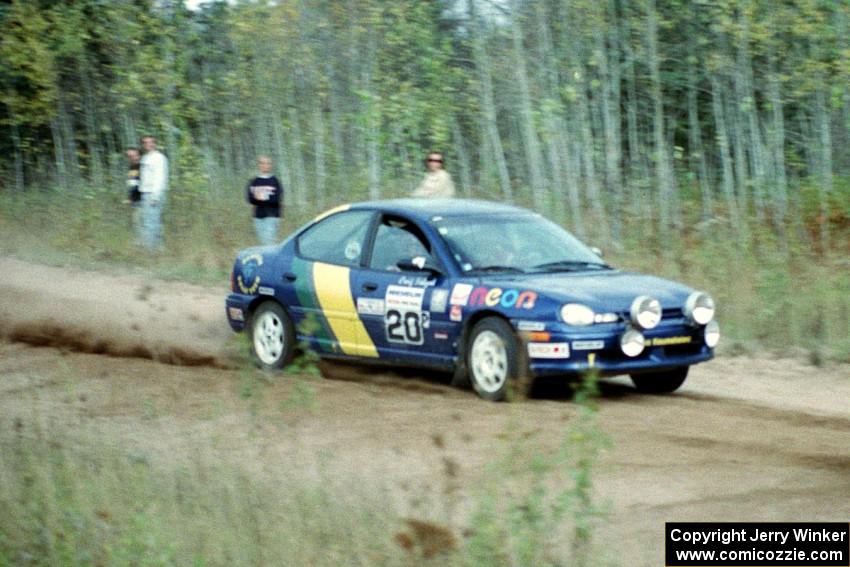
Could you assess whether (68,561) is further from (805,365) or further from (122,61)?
(122,61)

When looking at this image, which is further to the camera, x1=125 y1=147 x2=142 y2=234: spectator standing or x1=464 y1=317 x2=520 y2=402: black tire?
x1=125 y1=147 x2=142 y2=234: spectator standing

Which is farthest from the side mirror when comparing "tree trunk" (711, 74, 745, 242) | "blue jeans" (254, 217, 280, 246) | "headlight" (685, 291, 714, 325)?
"tree trunk" (711, 74, 745, 242)

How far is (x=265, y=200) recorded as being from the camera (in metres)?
20.3

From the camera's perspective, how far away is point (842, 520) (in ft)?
23.6

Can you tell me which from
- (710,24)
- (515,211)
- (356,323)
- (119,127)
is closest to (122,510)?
(356,323)

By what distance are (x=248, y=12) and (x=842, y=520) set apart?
20.5 metres

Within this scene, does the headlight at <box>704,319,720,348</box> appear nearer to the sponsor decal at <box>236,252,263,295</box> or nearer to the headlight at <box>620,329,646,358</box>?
the headlight at <box>620,329,646,358</box>

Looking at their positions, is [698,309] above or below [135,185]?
below

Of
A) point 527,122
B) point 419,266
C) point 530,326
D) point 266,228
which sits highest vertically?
point 527,122

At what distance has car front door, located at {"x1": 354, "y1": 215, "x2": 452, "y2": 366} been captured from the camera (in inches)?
447

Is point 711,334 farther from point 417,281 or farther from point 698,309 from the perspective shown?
point 417,281

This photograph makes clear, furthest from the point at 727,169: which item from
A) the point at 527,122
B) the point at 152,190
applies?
the point at 152,190

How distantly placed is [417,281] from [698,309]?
2.09 metres

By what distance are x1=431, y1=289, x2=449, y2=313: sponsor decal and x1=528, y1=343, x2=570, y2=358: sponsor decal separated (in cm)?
89
